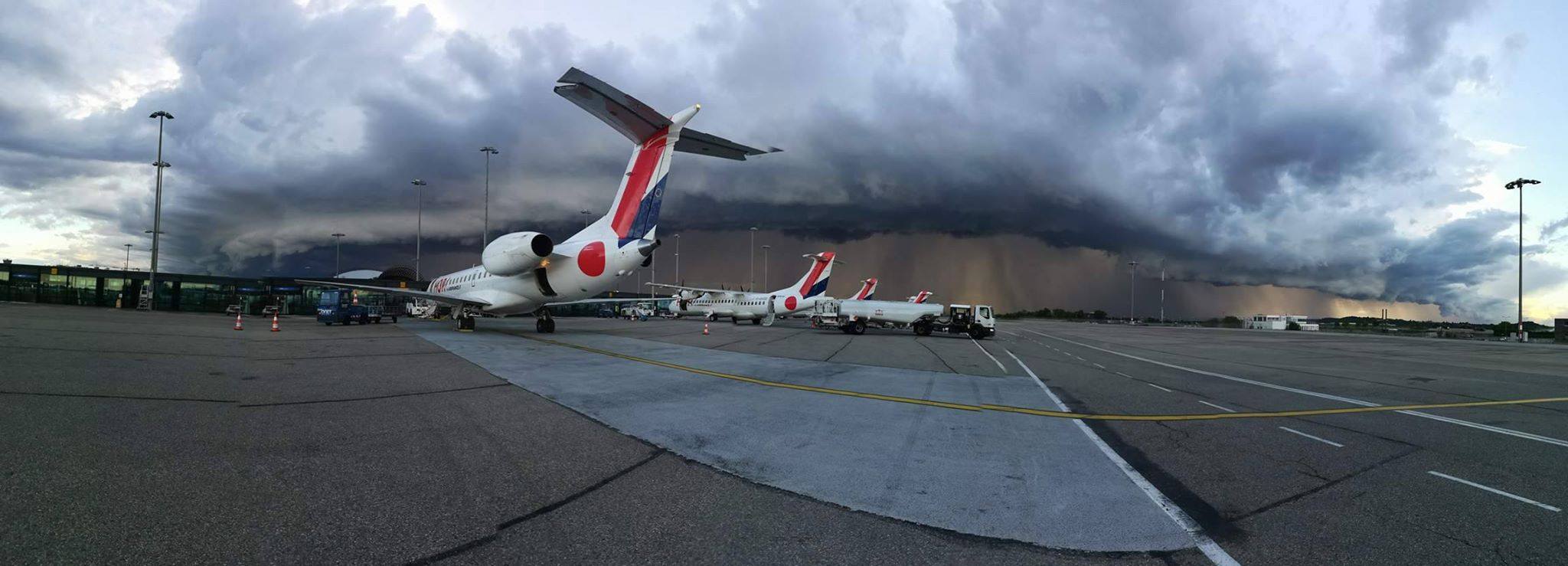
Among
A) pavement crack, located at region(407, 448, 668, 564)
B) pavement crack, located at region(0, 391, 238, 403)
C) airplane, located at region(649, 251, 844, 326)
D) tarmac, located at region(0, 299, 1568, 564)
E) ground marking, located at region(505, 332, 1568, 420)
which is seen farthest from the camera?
airplane, located at region(649, 251, 844, 326)

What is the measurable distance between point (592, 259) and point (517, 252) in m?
2.64

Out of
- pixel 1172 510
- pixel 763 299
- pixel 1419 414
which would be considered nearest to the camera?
pixel 1172 510

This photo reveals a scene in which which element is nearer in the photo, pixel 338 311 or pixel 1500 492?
pixel 1500 492

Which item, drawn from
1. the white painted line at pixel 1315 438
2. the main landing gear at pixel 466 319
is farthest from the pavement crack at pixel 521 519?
the main landing gear at pixel 466 319

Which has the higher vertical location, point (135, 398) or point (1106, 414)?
point (135, 398)

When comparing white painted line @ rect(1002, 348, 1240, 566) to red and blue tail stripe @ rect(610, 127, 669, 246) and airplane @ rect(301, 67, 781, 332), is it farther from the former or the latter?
red and blue tail stripe @ rect(610, 127, 669, 246)

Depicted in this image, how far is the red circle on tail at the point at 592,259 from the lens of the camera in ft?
65.6

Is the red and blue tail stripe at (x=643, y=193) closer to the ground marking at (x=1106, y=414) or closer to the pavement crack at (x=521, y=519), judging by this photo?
Answer: the ground marking at (x=1106, y=414)

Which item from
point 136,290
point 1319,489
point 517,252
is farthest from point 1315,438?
point 136,290

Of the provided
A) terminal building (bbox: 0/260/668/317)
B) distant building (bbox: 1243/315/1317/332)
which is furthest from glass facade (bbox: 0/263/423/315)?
distant building (bbox: 1243/315/1317/332)

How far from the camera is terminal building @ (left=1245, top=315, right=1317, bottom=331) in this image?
2901 inches

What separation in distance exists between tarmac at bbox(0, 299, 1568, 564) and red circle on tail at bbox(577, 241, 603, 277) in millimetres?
9126

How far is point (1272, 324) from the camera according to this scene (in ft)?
258

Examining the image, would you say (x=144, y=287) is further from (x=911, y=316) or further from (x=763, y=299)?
(x=911, y=316)
